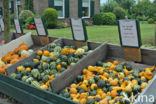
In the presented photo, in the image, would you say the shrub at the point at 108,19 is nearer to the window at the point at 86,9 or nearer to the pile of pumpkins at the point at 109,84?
the window at the point at 86,9

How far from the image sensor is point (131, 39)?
2777 millimetres

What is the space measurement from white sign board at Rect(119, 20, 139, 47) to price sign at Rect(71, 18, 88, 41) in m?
0.73

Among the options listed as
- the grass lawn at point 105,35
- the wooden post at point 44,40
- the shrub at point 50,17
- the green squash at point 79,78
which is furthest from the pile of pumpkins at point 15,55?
the shrub at point 50,17

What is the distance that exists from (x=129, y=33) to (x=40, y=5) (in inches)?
489

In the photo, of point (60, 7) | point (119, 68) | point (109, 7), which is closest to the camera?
point (119, 68)

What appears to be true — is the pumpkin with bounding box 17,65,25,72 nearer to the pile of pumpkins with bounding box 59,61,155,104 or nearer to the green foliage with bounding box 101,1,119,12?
the pile of pumpkins with bounding box 59,61,155,104

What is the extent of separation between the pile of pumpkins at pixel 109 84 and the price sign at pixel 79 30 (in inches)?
30.6

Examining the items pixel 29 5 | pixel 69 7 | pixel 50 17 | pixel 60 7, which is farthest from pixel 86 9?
pixel 50 17

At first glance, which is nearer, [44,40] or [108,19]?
[44,40]

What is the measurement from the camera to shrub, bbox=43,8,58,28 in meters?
13.2

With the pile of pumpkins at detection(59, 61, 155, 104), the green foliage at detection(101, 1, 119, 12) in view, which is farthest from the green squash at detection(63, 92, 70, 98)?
the green foliage at detection(101, 1, 119, 12)

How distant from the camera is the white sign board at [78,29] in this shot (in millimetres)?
3391

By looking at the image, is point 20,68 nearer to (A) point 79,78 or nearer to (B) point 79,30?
(A) point 79,78

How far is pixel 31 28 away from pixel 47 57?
971cm
